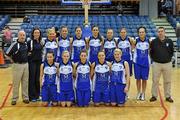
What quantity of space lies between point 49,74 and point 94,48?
1112mm

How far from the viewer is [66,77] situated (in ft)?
26.1

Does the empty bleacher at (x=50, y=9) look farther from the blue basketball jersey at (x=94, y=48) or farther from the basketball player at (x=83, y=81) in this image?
the basketball player at (x=83, y=81)

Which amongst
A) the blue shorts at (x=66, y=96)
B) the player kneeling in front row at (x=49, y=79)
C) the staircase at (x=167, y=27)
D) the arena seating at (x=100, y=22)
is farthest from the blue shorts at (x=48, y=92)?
the arena seating at (x=100, y=22)

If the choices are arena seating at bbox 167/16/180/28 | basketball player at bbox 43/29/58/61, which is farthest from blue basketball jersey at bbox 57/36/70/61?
arena seating at bbox 167/16/180/28

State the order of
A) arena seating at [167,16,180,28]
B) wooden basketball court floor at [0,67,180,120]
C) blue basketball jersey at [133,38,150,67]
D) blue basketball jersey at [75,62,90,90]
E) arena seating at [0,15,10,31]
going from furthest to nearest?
1. arena seating at [167,16,180,28]
2. arena seating at [0,15,10,31]
3. blue basketball jersey at [133,38,150,67]
4. blue basketball jersey at [75,62,90,90]
5. wooden basketball court floor at [0,67,180,120]

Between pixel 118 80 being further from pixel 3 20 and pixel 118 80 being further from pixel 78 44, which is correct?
pixel 3 20

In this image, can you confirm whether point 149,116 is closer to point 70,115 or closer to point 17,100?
point 70,115

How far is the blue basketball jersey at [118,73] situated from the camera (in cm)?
798

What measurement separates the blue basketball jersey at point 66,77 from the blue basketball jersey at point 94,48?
72 cm

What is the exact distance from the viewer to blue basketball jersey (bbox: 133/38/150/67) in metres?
8.42

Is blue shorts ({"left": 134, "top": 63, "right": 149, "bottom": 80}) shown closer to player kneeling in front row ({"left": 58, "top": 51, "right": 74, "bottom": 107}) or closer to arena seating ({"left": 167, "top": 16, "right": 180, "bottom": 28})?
Answer: player kneeling in front row ({"left": 58, "top": 51, "right": 74, "bottom": 107})

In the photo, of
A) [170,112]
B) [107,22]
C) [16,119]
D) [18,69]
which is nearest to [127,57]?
[170,112]

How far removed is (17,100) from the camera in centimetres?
862

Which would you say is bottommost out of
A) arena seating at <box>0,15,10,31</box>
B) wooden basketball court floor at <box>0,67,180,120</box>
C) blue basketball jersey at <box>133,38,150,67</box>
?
wooden basketball court floor at <box>0,67,180,120</box>
